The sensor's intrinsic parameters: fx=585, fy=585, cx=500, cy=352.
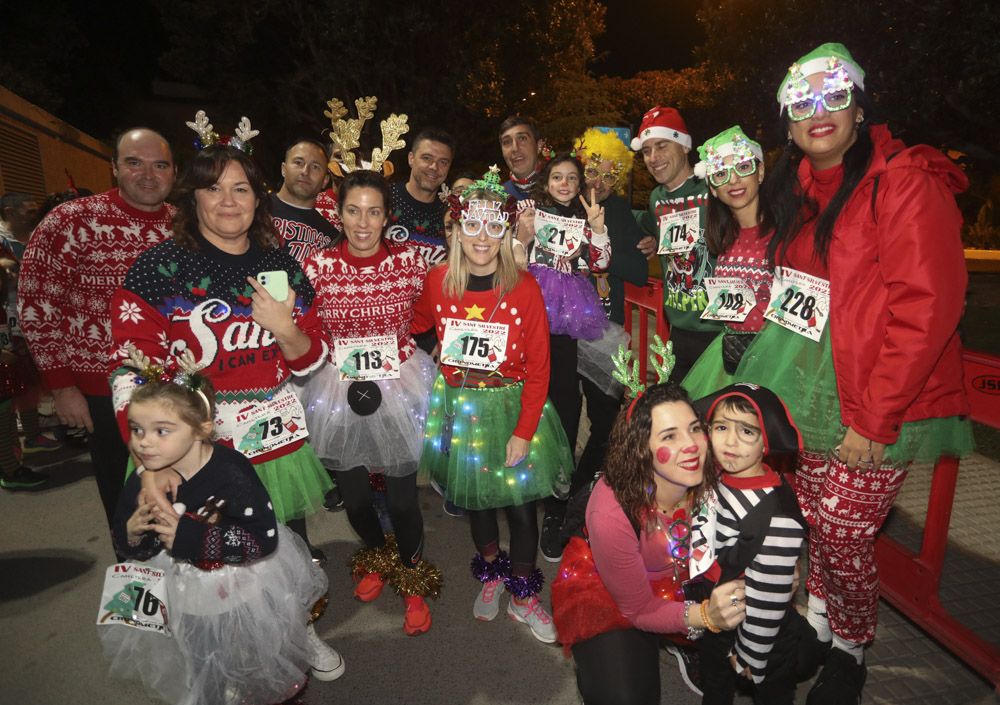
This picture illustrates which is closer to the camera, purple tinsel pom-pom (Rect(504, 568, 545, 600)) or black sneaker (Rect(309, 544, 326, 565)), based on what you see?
purple tinsel pom-pom (Rect(504, 568, 545, 600))

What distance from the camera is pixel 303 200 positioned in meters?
4.38

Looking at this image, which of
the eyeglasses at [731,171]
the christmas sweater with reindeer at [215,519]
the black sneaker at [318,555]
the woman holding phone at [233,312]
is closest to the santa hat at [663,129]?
the eyeglasses at [731,171]

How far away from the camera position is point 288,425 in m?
2.75

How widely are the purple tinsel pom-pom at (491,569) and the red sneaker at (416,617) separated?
1.13ft

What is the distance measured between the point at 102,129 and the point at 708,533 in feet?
96.2

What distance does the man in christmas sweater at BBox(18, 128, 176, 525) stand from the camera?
9.95ft

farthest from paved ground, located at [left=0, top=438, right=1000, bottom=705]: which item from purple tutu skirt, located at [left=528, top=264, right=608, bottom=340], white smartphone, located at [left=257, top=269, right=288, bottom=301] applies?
white smartphone, located at [left=257, top=269, right=288, bottom=301]

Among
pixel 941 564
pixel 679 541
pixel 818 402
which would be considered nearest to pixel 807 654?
pixel 679 541

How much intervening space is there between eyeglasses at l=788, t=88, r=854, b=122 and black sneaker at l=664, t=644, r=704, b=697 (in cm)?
243

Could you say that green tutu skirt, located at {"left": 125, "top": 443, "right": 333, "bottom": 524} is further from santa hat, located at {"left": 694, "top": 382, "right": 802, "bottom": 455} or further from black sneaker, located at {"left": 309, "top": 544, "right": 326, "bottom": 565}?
santa hat, located at {"left": 694, "top": 382, "right": 802, "bottom": 455}

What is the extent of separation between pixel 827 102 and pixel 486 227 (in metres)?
1.58

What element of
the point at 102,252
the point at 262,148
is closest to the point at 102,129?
the point at 262,148

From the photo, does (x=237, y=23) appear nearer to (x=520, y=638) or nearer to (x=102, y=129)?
(x=102, y=129)

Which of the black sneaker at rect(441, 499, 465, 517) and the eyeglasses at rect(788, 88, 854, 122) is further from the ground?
the eyeglasses at rect(788, 88, 854, 122)
